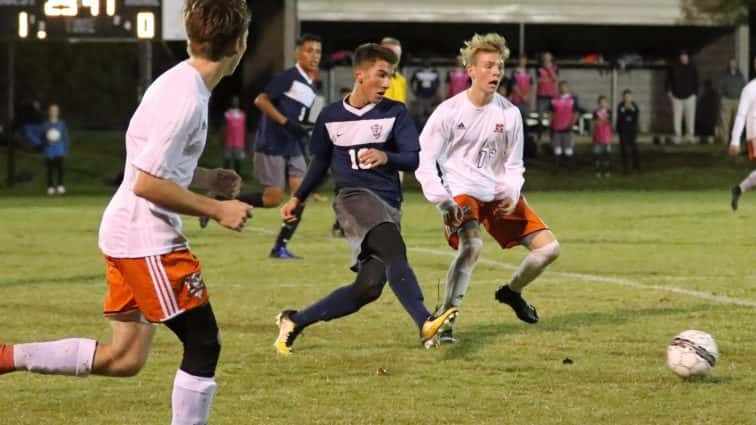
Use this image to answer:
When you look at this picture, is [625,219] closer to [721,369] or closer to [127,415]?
[721,369]

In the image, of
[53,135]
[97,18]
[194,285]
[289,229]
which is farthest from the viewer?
[53,135]

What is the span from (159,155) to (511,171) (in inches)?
183

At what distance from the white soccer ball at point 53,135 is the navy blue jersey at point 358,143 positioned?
2050 cm

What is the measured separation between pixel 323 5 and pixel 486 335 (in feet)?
92.9

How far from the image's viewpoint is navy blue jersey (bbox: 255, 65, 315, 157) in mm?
15734

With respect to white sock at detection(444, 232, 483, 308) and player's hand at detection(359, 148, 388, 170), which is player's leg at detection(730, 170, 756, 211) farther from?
player's hand at detection(359, 148, 388, 170)

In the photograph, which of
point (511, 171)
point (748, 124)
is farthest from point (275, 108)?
point (748, 124)

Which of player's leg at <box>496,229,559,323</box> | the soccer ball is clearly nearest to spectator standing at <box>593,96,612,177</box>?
player's leg at <box>496,229,559,323</box>

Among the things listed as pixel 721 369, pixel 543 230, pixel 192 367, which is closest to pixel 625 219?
pixel 543 230

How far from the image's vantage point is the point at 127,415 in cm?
736

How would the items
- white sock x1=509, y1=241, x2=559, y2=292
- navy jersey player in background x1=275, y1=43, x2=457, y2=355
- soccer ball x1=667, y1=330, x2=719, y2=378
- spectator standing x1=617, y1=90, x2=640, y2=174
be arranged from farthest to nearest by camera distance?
spectator standing x1=617, y1=90, x2=640, y2=174
white sock x1=509, y1=241, x2=559, y2=292
navy jersey player in background x1=275, y1=43, x2=457, y2=355
soccer ball x1=667, y1=330, x2=719, y2=378

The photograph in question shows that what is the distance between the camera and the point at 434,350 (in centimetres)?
931

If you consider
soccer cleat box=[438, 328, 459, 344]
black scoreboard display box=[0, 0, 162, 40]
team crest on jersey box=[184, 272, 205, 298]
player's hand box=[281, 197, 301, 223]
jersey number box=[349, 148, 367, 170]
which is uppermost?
black scoreboard display box=[0, 0, 162, 40]

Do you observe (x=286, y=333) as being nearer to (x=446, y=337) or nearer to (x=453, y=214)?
(x=446, y=337)
